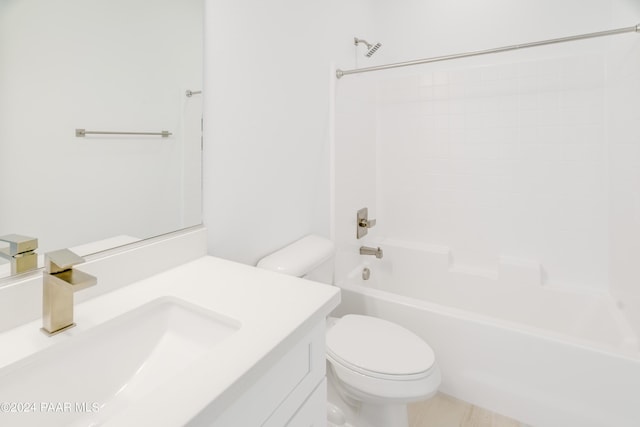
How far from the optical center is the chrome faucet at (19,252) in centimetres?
67

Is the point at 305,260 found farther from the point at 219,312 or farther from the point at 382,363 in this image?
the point at 219,312

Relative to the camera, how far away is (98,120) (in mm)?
812

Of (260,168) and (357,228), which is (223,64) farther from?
(357,228)

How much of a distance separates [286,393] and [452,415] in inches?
49.5

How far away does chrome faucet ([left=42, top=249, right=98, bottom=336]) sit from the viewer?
61 cm

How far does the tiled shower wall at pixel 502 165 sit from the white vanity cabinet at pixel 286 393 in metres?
1.75

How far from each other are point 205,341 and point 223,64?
2.84 ft

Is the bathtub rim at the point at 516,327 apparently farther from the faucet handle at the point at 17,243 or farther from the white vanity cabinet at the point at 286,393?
the faucet handle at the point at 17,243

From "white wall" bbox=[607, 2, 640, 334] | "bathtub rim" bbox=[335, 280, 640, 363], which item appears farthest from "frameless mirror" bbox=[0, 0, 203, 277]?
"white wall" bbox=[607, 2, 640, 334]

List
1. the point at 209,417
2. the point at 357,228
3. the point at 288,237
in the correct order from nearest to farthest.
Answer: the point at 209,417 < the point at 288,237 < the point at 357,228

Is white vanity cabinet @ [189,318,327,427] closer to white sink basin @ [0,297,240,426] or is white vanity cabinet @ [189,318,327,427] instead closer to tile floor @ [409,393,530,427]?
white sink basin @ [0,297,240,426]

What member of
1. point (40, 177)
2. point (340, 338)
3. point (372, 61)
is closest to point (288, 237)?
point (340, 338)

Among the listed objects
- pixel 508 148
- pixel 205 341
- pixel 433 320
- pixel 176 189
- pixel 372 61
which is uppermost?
pixel 372 61

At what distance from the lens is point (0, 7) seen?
65 cm
